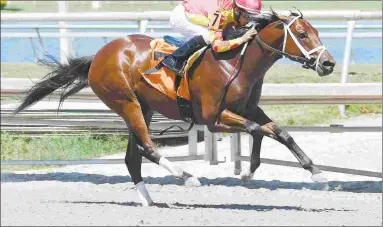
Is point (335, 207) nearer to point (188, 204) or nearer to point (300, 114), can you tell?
point (188, 204)

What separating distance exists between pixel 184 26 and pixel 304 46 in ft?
3.91

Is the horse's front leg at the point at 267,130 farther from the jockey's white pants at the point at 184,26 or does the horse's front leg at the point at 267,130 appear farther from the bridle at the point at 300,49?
the jockey's white pants at the point at 184,26

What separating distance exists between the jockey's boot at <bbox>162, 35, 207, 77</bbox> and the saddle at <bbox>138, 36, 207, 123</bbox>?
0.04 m

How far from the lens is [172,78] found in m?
8.33

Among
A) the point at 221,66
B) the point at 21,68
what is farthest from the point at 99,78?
the point at 21,68

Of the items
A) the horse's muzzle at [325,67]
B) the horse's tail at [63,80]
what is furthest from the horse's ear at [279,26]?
the horse's tail at [63,80]

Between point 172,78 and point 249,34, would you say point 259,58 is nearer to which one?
point 249,34

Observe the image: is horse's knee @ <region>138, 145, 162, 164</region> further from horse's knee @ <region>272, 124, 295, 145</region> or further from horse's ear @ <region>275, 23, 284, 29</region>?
horse's ear @ <region>275, 23, 284, 29</region>

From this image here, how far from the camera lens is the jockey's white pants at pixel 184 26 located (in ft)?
27.3

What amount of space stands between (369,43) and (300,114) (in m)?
2.22

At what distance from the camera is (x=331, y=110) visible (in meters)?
12.9

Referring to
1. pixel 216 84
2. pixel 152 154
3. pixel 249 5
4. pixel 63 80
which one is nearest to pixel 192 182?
pixel 152 154

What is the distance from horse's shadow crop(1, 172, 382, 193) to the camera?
9219 mm

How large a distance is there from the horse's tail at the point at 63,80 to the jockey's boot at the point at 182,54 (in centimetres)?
104
